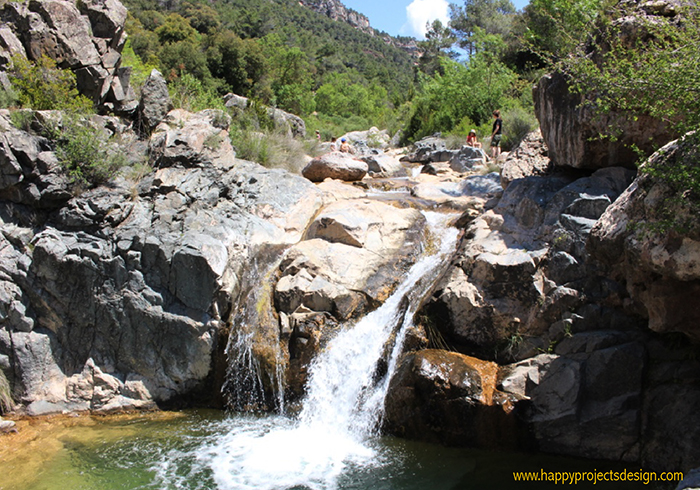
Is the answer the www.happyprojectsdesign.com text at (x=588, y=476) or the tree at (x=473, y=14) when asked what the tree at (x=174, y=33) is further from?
the www.happyprojectsdesign.com text at (x=588, y=476)

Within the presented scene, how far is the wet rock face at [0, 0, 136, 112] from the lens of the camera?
1009 cm

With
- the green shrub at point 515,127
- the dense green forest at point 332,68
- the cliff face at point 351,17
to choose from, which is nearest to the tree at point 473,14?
the dense green forest at point 332,68

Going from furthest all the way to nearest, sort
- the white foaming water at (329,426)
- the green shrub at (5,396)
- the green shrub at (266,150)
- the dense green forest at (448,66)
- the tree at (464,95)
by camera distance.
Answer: the tree at (464,95) → the green shrub at (266,150) → the green shrub at (5,396) → the white foaming water at (329,426) → the dense green forest at (448,66)

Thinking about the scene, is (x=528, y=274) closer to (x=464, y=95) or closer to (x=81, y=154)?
(x=81, y=154)

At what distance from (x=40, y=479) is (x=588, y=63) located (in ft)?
26.6

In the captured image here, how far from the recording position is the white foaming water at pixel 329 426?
5.75m

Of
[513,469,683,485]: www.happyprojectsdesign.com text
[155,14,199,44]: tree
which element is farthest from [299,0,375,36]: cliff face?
[513,469,683,485]: www.happyprojectsdesign.com text

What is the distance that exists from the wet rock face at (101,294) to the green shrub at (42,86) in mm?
1506

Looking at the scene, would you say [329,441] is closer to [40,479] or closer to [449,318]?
[449,318]

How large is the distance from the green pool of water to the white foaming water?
3cm

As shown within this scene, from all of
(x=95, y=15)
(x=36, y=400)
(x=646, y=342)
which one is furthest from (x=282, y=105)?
(x=646, y=342)

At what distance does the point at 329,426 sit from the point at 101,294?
4.14m

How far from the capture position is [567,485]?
17.5 ft

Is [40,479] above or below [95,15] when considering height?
below
